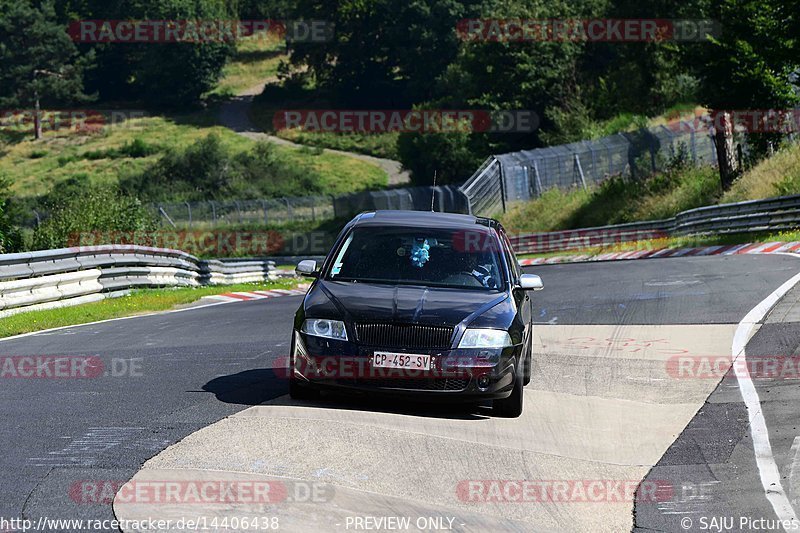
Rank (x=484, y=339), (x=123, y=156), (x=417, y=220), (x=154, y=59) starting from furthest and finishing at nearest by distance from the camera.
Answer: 1. (x=154, y=59)
2. (x=123, y=156)
3. (x=417, y=220)
4. (x=484, y=339)

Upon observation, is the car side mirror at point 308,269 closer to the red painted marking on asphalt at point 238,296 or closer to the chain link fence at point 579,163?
the red painted marking on asphalt at point 238,296

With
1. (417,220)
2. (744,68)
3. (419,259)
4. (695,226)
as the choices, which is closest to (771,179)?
(695,226)

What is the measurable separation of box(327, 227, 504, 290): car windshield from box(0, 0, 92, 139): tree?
106 meters

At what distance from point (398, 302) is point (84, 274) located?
1328 centimetres

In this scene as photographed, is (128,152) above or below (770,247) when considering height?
below

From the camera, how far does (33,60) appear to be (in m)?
113

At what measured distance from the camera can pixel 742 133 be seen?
42406mm

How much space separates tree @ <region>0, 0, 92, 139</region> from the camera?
4318 inches

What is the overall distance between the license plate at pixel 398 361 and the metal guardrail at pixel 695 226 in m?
22.3

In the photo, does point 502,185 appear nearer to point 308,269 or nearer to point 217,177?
point 308,269

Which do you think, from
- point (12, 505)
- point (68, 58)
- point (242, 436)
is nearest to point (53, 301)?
point (242, 436)

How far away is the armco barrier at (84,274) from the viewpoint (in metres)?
18.5

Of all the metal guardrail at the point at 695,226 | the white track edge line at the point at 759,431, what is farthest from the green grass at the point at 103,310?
the metal guardrail at the point at 695,226

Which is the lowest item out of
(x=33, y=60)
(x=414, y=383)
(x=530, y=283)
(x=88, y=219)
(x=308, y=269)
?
(x=88, y=219)
